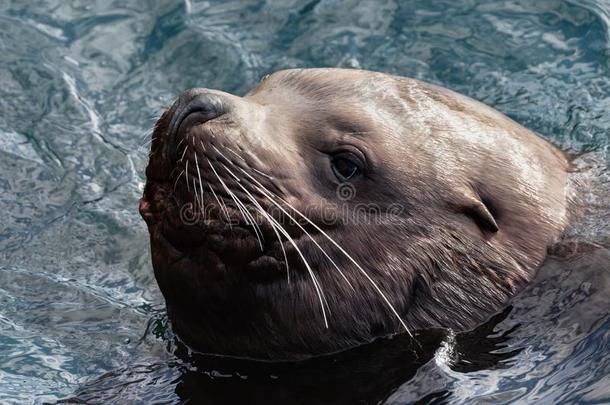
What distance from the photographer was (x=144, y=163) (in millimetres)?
8992

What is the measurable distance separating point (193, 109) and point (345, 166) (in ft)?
2.72

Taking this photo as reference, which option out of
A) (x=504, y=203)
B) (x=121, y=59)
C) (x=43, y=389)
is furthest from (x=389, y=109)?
(x=121, y=59)

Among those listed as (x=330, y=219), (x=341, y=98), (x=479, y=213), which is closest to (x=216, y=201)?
(x=330, y=219)

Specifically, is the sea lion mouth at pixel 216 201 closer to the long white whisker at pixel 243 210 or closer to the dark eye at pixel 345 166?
the long white whisker at pixel 243 210

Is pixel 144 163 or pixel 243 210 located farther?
pixel 144 163

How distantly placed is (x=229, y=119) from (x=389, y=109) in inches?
37.0

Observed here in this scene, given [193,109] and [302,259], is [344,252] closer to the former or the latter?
[302,259]

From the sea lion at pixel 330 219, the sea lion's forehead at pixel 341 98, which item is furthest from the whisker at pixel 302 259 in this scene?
the sea lion's forehead at pixel 341 98

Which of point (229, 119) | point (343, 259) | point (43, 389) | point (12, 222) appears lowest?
point (43, 389)

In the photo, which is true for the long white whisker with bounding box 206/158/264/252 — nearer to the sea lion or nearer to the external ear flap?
the sea lion

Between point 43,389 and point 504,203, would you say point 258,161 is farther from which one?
point 43,389

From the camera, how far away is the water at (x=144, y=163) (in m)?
5.95

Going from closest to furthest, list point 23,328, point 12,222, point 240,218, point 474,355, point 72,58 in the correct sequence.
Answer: point 240,218
point 474,355
point 23,328
point 12,222
point 72,58

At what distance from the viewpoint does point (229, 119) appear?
5730 mm
